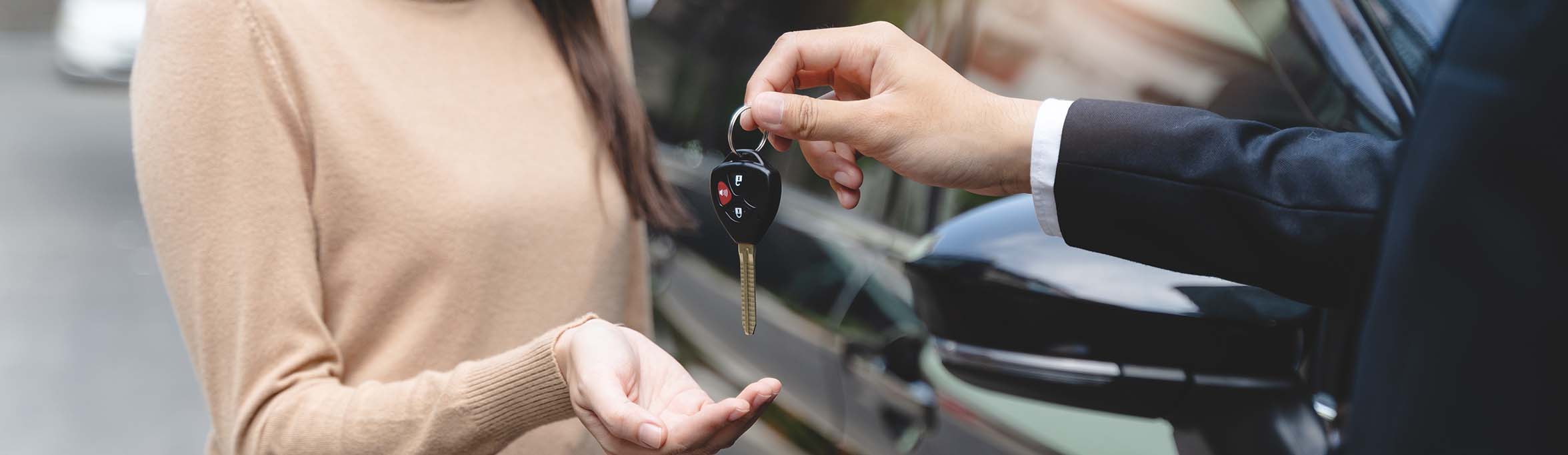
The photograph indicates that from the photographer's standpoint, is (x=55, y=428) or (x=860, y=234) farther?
(x=55, y=428)

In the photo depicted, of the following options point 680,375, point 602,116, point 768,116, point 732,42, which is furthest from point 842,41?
point 732,42

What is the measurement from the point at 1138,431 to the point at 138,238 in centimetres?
544

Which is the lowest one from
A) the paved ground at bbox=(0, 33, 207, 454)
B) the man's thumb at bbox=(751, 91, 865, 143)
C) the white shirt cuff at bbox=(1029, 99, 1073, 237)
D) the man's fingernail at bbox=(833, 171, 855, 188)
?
the paved ground at bbox=(0, 33, 207, 454)

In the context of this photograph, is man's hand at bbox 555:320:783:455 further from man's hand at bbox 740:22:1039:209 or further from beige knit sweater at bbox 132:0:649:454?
man's hand at bbox 740:22:1039:209

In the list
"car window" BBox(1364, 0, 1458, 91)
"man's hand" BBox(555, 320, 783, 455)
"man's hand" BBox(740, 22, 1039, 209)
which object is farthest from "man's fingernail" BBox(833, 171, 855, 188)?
"car window" BBox(1364, 0, 1458, 91)

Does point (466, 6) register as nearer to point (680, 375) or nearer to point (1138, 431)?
point (680, 375)

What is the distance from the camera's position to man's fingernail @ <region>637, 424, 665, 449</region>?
3.20 ft

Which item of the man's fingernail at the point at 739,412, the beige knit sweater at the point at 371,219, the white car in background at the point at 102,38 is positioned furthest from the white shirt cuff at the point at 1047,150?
the white car in background at the point at 102,38

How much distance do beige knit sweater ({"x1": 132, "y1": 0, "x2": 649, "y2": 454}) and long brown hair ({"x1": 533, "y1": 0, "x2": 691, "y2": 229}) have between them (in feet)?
0.08

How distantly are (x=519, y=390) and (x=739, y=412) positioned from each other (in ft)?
1.06

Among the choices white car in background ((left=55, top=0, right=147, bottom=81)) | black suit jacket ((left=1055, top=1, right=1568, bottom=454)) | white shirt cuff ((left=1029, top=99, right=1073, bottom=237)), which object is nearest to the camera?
black suit jacket ((left=1055, top=1, right=1568, bottom=454))

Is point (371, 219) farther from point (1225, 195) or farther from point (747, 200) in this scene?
point (1225, 195)

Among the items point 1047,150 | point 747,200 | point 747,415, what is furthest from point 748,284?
point 1047,150

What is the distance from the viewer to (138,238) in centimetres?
548
